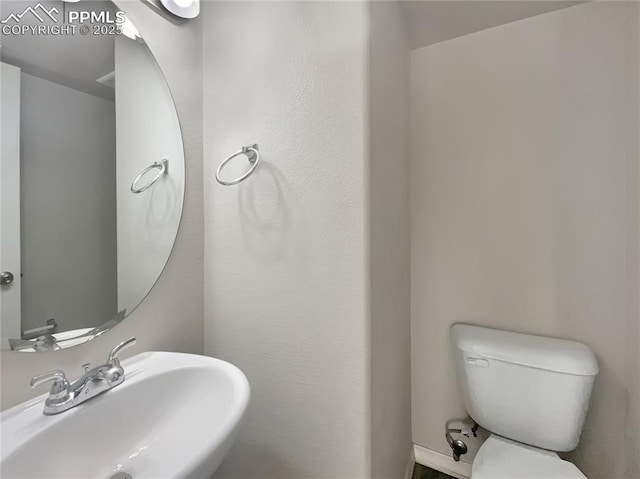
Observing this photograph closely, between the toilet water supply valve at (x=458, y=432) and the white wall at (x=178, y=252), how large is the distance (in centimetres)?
120

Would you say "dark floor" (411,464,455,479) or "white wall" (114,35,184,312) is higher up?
"white wall" (114,35,184,312)

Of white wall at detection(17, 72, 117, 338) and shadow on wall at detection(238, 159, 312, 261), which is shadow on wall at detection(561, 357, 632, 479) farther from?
white wall at detection(17, 72, 117, 338)

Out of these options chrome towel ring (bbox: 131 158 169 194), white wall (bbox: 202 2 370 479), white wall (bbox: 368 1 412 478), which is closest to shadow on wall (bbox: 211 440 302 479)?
white wall (bbox: 202 2 370 479)

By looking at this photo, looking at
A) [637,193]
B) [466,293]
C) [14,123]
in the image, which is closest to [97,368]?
[14,123]

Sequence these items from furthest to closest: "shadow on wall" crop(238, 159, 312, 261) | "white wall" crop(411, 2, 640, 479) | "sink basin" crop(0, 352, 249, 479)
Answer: "white wall" crop(411, 2, 640, 479), "shadow on wall" crop(238, 159, 312, 261), "sink basin" crop(0, 352, 249, 479)

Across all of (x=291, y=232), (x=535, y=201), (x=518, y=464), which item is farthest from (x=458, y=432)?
(x=291, y=232)

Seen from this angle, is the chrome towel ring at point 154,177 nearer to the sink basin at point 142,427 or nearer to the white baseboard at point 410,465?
the sink basin at point 142,427

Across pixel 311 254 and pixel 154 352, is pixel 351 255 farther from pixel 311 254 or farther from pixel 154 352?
pixel 154 352

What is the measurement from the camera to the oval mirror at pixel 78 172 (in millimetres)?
Result: 643

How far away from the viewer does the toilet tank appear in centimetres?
102

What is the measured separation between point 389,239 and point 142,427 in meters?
0.93

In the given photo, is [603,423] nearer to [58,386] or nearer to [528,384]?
[528,384]

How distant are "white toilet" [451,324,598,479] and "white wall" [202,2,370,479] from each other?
59cm

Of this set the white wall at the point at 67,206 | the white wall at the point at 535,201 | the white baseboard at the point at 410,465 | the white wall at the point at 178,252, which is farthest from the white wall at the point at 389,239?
the white wall at the point at 67,206
